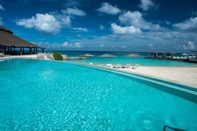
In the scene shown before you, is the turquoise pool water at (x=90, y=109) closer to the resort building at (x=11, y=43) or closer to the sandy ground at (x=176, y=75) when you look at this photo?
the sandy ground at (x=176, y=75)

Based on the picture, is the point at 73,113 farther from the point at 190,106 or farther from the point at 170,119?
the point at 190,106

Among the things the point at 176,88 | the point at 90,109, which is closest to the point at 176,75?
the point at 176,88

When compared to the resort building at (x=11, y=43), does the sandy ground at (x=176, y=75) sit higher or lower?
lower

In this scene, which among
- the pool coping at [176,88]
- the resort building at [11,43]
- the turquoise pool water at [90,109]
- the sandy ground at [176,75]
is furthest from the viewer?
the resort building at [11,43]

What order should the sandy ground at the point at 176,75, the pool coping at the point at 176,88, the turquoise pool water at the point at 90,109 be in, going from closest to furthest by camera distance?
the turquoise pool water at the point at 90,109 → the pool coping at the point at 176,88 → the sandy ground at the point at 176,75

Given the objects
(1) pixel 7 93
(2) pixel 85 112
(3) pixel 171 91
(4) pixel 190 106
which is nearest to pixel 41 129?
(2) pixel 85 112

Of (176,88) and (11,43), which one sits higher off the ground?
(11,43)

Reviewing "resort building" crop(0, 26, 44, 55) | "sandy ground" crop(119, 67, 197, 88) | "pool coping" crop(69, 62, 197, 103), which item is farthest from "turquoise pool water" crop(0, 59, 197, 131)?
"resort building" crop(0, 26, 44, 55)

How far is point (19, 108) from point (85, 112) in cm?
211

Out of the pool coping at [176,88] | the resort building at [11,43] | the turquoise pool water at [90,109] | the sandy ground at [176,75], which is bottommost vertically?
the turquoise pool water at [90,109]

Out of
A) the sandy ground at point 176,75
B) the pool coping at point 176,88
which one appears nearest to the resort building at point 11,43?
the sandy ground at point 176,75

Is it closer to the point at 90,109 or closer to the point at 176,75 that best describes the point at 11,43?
the point at 90,109

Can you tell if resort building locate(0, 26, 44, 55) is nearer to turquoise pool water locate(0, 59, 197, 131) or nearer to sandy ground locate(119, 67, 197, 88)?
turquoise pool water locate(0, 59, 197, 131)

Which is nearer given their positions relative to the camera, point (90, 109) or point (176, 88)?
point (90, 109)
